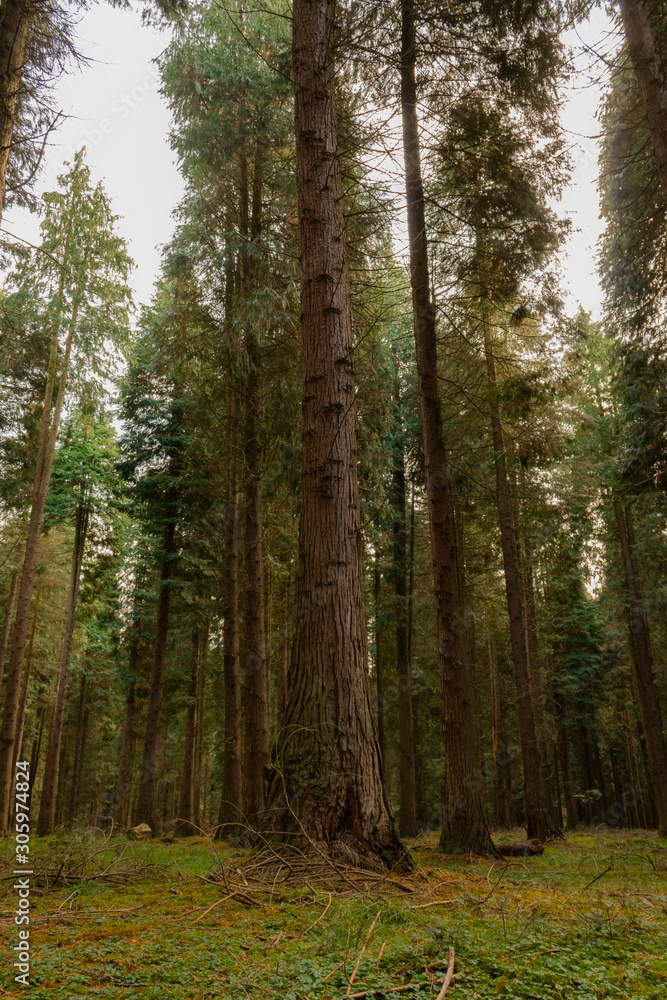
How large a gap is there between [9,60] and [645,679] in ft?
53.2

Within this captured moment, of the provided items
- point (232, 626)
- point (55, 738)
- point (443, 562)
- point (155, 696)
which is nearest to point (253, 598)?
point (232, 626)

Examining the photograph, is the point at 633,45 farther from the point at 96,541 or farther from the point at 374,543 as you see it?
the point at 96,541

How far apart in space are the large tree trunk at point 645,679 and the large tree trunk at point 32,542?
41.7ft

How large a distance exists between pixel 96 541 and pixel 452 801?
45.8 feet

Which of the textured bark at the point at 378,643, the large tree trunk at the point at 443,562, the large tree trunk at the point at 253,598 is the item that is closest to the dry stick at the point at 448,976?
the large tree trunk at the point at 443,562

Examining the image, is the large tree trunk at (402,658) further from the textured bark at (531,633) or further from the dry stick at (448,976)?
the dry stick at (448,976)

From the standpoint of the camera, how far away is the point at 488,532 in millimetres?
15711

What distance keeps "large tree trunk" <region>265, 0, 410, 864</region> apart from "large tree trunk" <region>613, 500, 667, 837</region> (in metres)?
11.0

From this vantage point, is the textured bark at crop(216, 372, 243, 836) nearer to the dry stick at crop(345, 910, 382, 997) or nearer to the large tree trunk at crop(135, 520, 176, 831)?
the large tree trunk at crop(135, 520, 176, 831)

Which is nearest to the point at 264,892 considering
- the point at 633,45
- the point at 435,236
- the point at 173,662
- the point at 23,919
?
the point at 23,919

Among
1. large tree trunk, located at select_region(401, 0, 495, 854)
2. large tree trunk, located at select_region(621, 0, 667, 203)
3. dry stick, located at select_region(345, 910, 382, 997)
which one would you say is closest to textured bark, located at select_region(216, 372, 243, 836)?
large tree trunk, located at select_region(401, 0, 495, 854)

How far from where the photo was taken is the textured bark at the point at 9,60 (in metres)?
6.31

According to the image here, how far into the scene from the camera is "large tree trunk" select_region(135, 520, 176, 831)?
14.1 metres

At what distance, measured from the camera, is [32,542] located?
12102 mm
